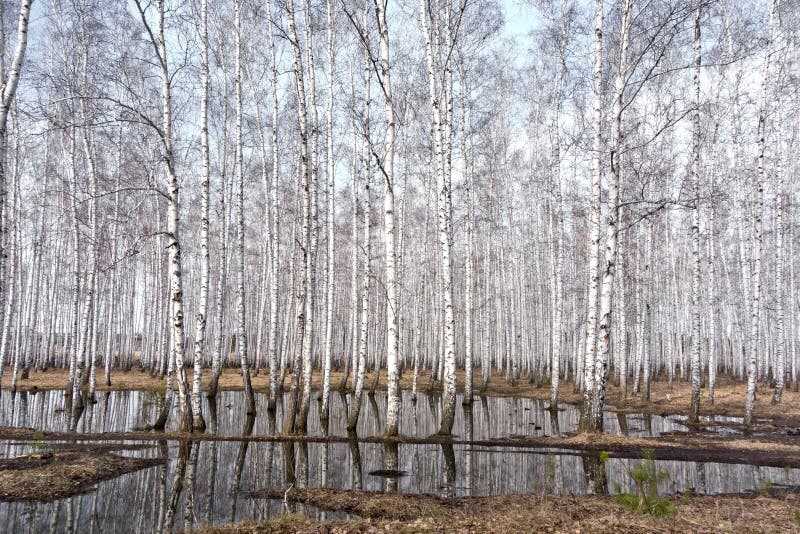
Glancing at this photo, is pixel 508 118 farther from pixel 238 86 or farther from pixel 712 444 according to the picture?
pixel 712 444

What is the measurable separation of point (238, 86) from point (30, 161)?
15263 millimetres

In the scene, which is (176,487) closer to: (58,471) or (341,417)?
(58,471)

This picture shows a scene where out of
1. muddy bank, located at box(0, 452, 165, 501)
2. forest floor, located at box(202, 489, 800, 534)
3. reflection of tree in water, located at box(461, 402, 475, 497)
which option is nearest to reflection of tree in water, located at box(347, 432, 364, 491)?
forest floor, located at box(202, 489, 800, 534)

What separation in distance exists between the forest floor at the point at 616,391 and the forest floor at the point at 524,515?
407 inches

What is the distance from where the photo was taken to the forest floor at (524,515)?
16.2 feet

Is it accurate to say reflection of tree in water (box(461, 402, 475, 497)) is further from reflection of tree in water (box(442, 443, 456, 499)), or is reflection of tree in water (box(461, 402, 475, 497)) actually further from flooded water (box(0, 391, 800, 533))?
reflection of tree in water (box(442, 443, 456, 499))

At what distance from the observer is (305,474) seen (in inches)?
315

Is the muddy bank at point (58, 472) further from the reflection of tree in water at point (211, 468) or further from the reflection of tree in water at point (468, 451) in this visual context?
the reflection of tree in water at point (468, 451)

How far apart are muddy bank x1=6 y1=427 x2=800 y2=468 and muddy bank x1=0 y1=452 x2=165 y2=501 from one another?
6.28 feet

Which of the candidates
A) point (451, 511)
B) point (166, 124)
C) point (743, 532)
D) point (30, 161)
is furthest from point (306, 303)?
point (30, 161)

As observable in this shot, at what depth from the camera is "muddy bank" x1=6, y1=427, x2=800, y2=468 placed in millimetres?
10062

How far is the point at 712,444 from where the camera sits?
11117mm

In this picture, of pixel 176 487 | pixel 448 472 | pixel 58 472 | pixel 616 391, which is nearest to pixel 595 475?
pixel 448 472

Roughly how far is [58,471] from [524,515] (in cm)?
656
